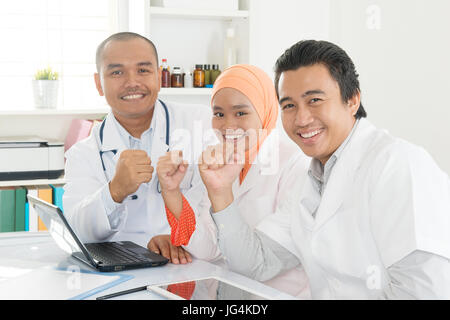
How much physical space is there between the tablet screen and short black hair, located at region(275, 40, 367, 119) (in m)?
A: 0.55

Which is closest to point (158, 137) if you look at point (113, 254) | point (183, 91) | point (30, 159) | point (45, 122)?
point (113, 254)

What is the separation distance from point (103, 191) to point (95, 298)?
1.83 feet

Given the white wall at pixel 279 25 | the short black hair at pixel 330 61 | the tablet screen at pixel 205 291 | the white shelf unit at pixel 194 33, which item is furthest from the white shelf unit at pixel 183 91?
the tablet screen at pixel 205 291

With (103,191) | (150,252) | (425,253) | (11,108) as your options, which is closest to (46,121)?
(11,108)

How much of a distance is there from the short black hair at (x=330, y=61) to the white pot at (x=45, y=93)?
189cm

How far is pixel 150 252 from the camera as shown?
1449 millimetres

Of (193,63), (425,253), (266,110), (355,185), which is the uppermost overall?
(193,63)

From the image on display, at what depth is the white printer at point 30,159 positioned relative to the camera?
2746mm

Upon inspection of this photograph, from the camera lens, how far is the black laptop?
130 cm

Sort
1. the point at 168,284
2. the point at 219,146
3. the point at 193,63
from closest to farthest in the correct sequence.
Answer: the point at 168,284, the point at 219,146, the point at 193,63

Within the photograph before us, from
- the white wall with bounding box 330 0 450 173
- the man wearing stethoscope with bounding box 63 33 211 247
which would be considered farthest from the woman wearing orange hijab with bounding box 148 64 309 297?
the white wall with bounding box 330 0 450 173

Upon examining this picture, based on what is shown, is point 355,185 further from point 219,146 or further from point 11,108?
point 11,108

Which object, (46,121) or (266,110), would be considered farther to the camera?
(46,121)
